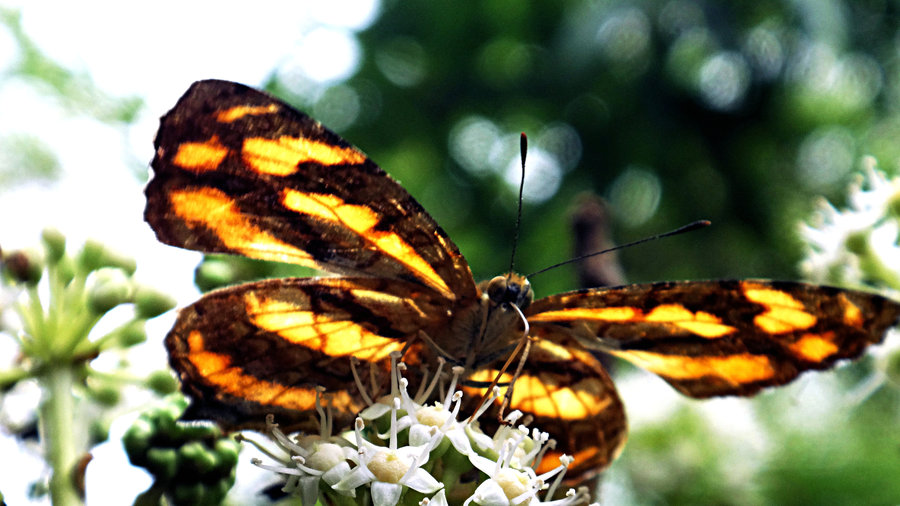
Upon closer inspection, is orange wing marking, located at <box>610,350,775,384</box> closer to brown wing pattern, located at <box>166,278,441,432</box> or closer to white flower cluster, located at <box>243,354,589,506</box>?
white flower cluster, located at <box>243,354,589,506</box>

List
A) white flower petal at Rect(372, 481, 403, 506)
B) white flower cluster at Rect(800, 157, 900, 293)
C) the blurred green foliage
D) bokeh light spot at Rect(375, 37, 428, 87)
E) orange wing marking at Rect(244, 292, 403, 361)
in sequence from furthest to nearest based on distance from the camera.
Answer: bokeh light spot at Rect(375, 37, 428, 87), the blurred green foliage, white flower cluster at Rect(800, 157, 900, 293), orange wing marking at Rect(244, 292, 403, 361), white flower petal at Rect(372, 481, 403, 506)

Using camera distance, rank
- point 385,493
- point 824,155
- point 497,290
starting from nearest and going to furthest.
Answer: point 385,493 < point 497,290 < point 824,155

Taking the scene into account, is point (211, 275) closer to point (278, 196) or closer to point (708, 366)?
point (278, 196)

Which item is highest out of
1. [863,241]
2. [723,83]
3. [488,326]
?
[723,83]

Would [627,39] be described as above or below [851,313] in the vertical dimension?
above

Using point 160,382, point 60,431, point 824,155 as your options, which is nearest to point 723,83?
point 824,155

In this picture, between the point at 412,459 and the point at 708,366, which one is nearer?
the point at 412,459

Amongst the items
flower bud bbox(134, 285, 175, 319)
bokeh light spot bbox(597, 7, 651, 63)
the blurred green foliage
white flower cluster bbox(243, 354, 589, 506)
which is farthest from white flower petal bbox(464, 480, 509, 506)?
bokeh light spot bbox(597, 7, 651, 63)

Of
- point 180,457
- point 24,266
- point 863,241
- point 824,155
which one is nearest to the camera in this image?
point 180,457

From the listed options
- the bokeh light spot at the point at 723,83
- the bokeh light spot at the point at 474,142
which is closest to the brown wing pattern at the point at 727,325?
the bokeh light spot at the point at 474,142
